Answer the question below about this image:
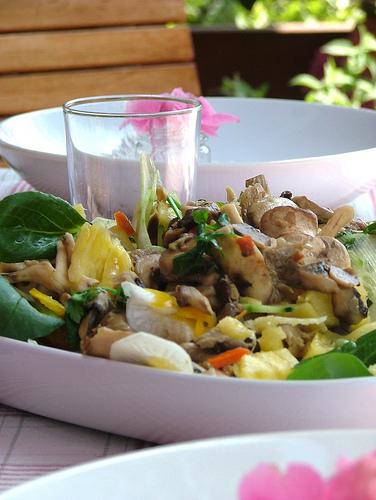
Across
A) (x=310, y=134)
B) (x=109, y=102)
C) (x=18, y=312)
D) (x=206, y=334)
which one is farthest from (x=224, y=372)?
(x=310, y=134)

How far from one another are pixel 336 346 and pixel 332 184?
616 mm

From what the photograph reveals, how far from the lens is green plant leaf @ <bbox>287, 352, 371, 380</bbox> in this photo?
28.8 inches

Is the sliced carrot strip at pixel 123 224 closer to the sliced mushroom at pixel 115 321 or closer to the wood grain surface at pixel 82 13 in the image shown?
the sliced mushroom at pixel 115 321

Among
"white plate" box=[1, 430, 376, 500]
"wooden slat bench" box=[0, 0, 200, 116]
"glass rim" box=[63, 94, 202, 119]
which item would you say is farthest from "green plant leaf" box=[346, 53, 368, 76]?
"white plate" box=[1, 430, 376, 500]

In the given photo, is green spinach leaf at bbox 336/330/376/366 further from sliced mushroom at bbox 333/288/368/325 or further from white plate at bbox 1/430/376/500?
white plate at bbox 1/430/376/500

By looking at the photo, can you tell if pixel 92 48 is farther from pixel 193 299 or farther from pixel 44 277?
A: pixel 193 299

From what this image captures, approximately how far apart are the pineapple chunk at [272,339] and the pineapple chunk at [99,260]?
0.17 meters

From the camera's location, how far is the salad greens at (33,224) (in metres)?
0.95

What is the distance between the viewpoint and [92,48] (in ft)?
9.67

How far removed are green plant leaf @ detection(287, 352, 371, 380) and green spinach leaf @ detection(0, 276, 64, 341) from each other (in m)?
0.21

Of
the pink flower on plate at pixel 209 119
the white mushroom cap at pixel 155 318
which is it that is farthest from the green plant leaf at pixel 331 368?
the pink flower on plate at pixel 209 119

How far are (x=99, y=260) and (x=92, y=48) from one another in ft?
7.03

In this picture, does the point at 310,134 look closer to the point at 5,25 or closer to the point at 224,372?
the point at 224,372

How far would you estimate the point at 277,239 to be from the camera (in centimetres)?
91
